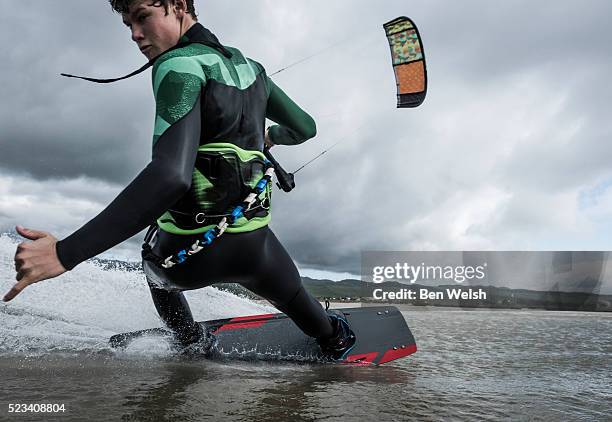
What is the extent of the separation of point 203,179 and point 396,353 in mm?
2708

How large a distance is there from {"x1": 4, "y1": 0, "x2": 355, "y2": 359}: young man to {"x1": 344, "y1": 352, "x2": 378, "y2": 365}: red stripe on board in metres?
1.18

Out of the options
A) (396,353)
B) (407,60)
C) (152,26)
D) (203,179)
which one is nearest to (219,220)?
(203,179)

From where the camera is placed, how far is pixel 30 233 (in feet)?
5.92

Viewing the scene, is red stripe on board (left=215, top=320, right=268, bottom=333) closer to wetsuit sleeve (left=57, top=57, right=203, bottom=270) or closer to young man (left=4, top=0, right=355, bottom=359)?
young man (left=4, top=0, right=355, bottom=359)

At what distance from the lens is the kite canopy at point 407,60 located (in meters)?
4.41

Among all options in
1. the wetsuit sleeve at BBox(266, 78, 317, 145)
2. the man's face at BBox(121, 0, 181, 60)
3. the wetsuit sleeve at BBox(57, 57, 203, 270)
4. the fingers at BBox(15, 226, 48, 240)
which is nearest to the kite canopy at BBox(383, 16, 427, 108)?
the wetsuit sleeve at BBox(266, 78, 317, 145)

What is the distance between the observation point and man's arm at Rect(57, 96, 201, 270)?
6.02ft

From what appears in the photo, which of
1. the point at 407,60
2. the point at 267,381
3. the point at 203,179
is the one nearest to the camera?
the point at 203,179

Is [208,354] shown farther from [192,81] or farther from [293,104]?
[192,81]

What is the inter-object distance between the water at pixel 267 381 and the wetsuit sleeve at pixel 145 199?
0.69 meters


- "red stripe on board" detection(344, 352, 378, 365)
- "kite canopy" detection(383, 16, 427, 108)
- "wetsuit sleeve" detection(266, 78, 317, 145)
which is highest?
"kite canopy" detection(383, 16, 427, 108)

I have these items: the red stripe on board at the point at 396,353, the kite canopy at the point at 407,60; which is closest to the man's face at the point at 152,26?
the kite canopy at the point at 407,60

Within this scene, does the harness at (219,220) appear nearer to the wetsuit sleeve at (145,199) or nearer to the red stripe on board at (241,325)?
the wetsuit sleeve at (145,199)

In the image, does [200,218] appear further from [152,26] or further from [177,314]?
[177,314]
